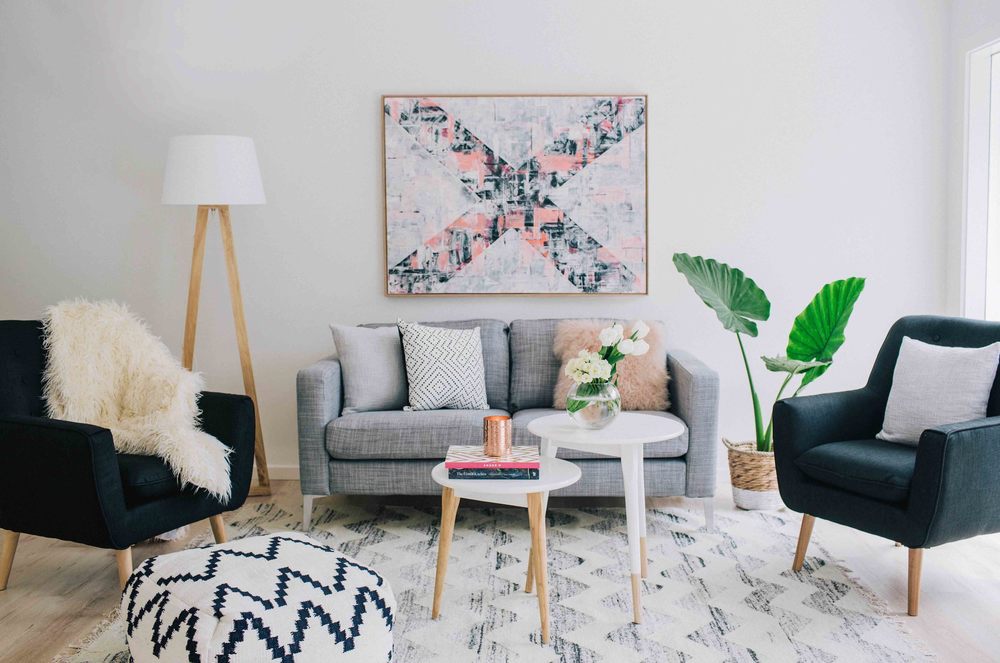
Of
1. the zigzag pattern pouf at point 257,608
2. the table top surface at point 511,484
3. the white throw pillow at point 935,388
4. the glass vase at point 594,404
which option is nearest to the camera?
the zigzag pattern pouf at point 257,608

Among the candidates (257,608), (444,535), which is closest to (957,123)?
(444,535)

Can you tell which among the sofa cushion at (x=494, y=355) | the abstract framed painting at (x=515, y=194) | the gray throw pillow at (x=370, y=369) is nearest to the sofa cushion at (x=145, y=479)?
the gray throw pillow at (x=370, y=369)

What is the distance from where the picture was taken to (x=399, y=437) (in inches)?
136

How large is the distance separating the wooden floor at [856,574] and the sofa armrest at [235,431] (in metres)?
0.44

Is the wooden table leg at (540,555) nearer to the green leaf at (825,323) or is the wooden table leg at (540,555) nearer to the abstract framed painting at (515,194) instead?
the green leaf at (825,323)

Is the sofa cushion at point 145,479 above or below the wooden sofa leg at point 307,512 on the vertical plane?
above

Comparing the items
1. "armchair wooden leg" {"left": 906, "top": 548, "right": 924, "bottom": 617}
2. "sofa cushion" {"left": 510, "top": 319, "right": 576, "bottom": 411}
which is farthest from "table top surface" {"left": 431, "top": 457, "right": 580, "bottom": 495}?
"sofa cushion" {"left": 510, "top": 319, "right": 576, "bottom": 411}

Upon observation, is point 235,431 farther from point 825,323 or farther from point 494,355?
point 825,323

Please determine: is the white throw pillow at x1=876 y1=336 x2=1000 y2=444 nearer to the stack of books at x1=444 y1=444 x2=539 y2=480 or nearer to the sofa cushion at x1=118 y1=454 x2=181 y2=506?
the stack of books at x1=444 y1=444 x2=539 y2=480

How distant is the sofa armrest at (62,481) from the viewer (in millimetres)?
2615

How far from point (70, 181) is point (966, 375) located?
4116mm

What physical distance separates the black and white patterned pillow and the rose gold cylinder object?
1129 mm

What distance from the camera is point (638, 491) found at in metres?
2.79

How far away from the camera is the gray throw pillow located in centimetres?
369
